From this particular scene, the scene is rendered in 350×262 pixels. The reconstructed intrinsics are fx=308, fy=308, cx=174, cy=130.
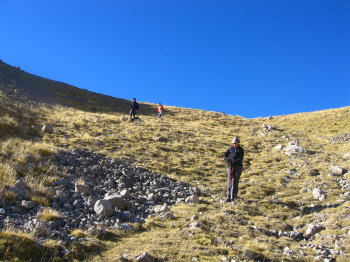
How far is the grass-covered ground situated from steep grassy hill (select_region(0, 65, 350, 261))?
29 mm

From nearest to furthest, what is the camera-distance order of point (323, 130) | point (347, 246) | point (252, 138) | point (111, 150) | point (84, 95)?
point (347, 246)
point (111, 150)
point (252, 138)
point (323, 130)
point (84, 95)

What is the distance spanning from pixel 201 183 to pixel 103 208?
19.6 ft

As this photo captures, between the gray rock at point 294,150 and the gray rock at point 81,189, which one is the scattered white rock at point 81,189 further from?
the gray rock at point 294,150

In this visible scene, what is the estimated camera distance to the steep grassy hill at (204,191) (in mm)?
6676

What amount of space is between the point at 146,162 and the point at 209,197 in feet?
16.8

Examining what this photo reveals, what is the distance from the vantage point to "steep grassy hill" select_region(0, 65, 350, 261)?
6676mm

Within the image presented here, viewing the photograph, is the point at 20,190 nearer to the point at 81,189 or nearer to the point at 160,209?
the point at 81,189

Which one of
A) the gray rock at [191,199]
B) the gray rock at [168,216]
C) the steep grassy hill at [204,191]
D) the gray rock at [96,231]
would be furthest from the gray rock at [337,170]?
the gray rock at [96,231]

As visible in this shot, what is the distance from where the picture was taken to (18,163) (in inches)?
436

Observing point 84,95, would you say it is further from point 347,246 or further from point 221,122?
point 347,246

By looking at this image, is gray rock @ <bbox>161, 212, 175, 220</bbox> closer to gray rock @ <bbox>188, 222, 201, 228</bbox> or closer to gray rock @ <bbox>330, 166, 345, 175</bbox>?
gray rock @ <bbox>188, 222, 201, 228</bbox>

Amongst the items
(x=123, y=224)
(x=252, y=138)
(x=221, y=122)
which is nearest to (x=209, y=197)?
(x=123, y=224)

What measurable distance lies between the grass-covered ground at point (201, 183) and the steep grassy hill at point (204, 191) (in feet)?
0.10

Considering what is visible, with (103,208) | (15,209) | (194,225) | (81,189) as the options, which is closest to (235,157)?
(194,225)
